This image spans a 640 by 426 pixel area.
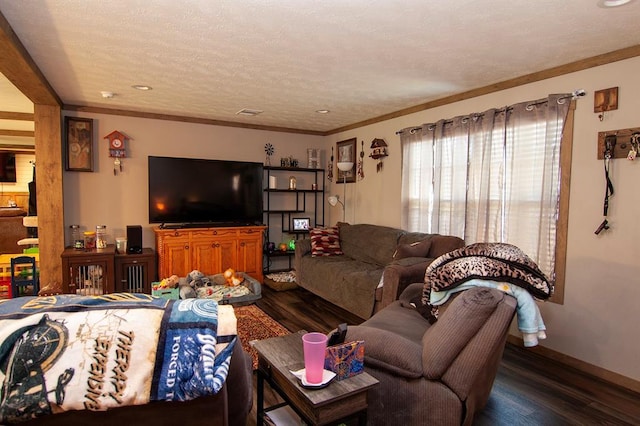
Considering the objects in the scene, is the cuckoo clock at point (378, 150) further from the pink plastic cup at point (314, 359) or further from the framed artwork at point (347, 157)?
the pink plastic cup at point (314, 359)

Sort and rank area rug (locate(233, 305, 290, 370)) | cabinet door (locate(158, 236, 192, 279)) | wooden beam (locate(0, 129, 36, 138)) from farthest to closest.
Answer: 1. wooden beam (locate(0, 129, 36, 138))
2. cabinet door (locate(158, 236, 192, 279))
3. area rug (locate(233, 305, 290, 370))

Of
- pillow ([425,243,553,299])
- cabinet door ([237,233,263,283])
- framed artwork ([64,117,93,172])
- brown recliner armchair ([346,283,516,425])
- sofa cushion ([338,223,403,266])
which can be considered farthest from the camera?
cabinet door ([237,233,263,283])

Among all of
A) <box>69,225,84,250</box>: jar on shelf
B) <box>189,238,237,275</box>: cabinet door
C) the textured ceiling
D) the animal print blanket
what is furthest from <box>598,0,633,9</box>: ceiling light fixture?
<box>69,225,84,250</box>: jar on shelf

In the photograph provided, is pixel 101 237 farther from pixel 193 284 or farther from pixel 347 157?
pixel 347 157

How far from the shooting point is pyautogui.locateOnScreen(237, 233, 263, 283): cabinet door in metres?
5.16

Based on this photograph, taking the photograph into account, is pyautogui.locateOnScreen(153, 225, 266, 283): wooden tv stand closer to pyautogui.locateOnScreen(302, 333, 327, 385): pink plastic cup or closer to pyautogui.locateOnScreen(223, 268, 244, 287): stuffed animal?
pyautogui.locateOnScreen(223, 268, 244, 287): stuffed animal

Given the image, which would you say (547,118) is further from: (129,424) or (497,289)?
(129,424)

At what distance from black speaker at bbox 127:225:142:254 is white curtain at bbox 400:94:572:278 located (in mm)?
3305

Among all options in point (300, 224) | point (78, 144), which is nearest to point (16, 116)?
point (78, 144)

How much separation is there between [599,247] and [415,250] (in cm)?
145

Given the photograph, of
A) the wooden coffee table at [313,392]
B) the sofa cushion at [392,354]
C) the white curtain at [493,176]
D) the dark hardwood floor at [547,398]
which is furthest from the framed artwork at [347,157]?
→ the wooden coffee table at [313,392]

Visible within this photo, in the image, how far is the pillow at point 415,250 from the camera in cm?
369

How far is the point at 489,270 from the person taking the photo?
6.53 ft

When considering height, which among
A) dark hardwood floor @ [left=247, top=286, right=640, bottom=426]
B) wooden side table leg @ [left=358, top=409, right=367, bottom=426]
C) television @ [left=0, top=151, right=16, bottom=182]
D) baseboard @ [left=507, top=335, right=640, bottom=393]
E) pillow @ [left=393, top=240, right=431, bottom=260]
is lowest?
dark hardwood floor @ [left=247, top=286, right=640, bottom=426]
